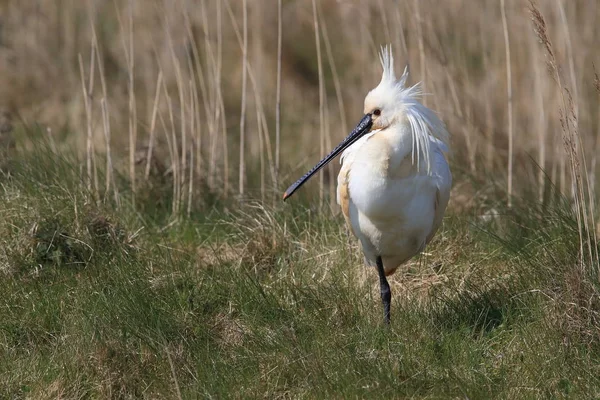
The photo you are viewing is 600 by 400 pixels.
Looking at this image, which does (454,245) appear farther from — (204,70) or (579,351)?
(204,70)

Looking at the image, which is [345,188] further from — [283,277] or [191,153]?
[191,153]

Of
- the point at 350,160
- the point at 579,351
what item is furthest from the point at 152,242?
the point at 579,351

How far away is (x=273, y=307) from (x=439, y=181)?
1.02 m

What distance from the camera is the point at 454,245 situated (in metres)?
5.80

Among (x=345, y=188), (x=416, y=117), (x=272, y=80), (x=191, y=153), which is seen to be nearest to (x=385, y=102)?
(x=416, y=117)

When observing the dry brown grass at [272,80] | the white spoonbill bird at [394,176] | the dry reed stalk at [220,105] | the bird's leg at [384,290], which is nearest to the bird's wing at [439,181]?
the white spoonbill bird at [394,176]

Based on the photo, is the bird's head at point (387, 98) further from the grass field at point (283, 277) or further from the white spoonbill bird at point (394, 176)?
the grass field at point (283, 277)

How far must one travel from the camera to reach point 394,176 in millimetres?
4863

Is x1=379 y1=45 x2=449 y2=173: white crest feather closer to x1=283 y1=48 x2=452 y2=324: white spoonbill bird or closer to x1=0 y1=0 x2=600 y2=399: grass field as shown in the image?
x1=283 y1=48 x2=452 y2=324: white spoonbill bird

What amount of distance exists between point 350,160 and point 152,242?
144 cm

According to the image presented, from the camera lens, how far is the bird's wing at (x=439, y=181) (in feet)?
16.5

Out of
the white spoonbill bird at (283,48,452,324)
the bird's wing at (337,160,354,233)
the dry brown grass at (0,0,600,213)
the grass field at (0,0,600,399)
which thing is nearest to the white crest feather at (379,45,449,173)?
the white spoonbill bird at (283,48,452,324)

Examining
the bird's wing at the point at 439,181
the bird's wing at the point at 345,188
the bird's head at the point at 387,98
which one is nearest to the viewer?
the bird's head at the point at 387,98

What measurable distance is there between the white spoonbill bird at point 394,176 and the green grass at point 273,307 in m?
0.34
